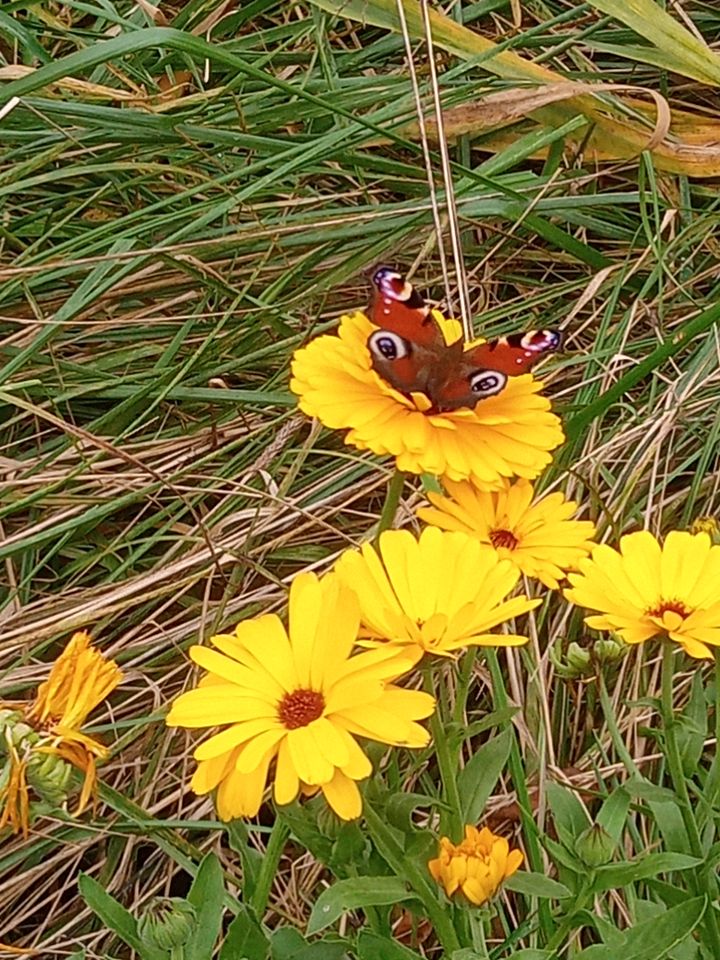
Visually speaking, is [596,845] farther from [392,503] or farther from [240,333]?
[240,333]

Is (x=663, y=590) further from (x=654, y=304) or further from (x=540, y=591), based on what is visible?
(x=654, y=304)

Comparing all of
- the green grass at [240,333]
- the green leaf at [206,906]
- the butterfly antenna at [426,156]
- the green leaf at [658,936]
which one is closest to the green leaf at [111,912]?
the green leaf at [206,906]

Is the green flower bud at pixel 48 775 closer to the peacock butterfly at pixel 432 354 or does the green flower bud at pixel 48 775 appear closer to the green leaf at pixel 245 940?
the green leaf at pixel 245 940

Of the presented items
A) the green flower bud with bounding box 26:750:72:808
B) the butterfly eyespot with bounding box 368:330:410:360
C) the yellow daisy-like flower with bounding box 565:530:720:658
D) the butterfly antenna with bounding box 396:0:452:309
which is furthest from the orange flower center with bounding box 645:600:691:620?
the butterfly antenna with bounding box 396:0:452:309

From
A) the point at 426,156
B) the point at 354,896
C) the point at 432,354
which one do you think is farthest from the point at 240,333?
the point at 354,896

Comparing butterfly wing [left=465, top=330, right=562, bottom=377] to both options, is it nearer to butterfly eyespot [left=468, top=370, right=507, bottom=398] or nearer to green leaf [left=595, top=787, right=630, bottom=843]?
butterfly eyespot [left=468, top=370, right=507, bottom=398]
